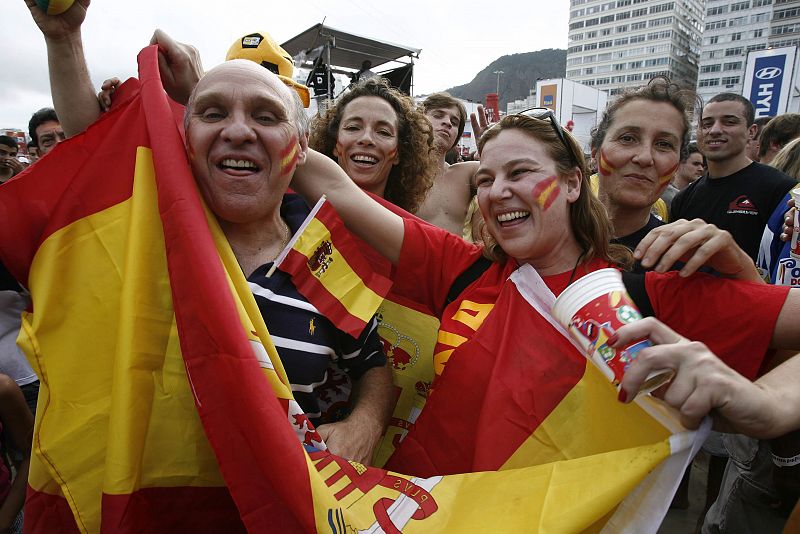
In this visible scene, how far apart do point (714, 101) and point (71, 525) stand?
525 centimetres

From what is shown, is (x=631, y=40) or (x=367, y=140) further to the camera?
(x=631, y=40)

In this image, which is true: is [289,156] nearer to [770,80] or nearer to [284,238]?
[284,238]

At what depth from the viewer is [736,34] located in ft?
242

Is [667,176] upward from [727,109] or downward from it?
downward

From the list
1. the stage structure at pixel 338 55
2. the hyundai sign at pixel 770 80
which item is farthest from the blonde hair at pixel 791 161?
the hyundai sign at pixel 770 80

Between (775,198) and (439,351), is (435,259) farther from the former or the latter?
(775,198)

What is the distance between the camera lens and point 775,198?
3311 millimetres

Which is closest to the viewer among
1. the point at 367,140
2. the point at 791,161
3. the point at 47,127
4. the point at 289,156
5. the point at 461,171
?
the point at 289,156

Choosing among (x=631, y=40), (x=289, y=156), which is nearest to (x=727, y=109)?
(x=289, y=156)

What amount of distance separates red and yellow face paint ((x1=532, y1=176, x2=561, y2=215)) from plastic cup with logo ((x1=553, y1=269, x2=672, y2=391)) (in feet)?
1.76

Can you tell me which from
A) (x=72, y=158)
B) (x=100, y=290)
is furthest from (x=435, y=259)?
(x=72, y=158)

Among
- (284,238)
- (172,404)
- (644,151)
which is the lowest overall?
(172,404)

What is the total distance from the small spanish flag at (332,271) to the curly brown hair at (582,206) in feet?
2.42

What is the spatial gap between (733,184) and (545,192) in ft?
8.93
